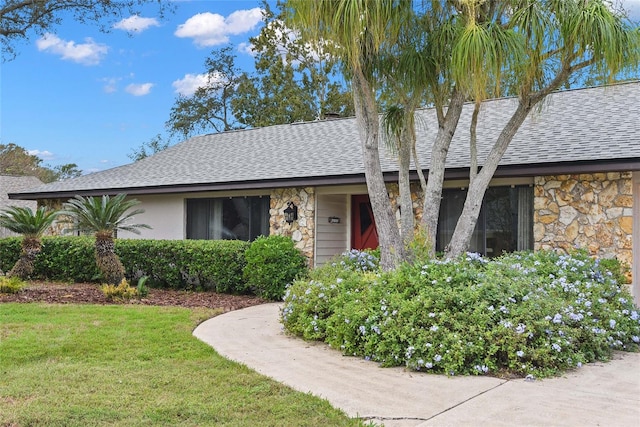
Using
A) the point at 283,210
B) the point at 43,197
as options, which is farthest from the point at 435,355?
the point at 43,197

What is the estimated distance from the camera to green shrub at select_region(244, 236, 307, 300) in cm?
1007

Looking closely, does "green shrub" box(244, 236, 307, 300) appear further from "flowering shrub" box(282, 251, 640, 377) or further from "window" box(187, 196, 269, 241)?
"flowering shrub" box(282, 251, 640, 377)

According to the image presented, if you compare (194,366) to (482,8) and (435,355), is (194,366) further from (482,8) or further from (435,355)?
(482,8)

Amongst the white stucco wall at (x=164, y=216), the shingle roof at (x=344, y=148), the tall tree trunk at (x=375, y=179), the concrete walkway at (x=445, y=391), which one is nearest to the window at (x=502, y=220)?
the shingle roof at (x=344, y=148)

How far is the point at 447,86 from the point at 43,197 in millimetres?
11938

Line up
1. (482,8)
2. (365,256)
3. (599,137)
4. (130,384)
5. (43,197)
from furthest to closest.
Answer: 1. (43,197)
2. (599,137)
3. (365,256)
4. (482,8)
5. (130,384)

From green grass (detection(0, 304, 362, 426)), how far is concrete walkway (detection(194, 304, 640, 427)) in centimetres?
29

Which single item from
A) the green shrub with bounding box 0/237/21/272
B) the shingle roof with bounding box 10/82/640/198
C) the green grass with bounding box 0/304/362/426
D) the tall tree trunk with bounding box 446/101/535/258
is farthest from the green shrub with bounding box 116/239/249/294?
the tall tree trunk with bounding box 446/101/535/258

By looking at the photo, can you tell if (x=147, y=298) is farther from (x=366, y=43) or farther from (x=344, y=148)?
(x=366, y=43)

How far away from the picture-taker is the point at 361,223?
12242 mm

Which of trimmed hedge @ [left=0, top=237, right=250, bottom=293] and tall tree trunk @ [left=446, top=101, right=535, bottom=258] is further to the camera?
trimmed hedge @ [left=0, top=237, right=250, bottom=293]

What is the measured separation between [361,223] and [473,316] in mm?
6754

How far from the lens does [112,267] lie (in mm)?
10680

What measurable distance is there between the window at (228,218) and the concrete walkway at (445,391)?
240 inches
